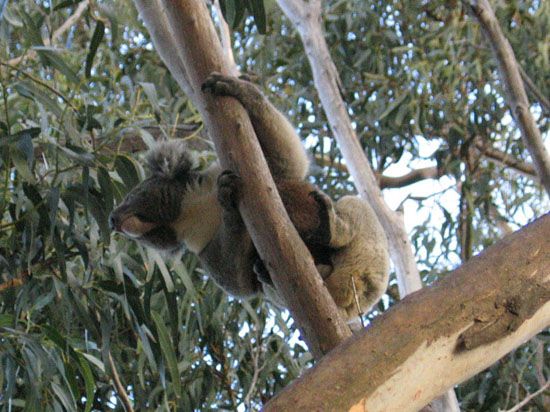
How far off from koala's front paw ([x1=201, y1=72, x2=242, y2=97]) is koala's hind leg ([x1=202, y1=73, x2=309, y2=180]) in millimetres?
70

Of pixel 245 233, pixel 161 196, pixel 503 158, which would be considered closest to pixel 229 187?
pixel 245 233

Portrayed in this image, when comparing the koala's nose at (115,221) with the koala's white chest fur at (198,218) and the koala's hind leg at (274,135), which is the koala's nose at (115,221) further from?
the koala's hind leg at (274,135)

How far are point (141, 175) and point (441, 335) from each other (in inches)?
53.6

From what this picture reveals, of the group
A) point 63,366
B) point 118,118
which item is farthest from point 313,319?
point 118,118

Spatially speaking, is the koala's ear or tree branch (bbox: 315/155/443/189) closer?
the koala's ear

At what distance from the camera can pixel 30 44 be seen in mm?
2193

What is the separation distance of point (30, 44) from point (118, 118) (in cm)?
57

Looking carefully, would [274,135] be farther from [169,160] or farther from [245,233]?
[169,160]

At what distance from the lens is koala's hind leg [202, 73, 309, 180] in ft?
6.32

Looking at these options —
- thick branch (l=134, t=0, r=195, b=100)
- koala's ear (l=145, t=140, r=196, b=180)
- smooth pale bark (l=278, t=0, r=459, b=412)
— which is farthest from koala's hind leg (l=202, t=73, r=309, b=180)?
smooth pale bark (l=278, t=0, r=459, b=412)

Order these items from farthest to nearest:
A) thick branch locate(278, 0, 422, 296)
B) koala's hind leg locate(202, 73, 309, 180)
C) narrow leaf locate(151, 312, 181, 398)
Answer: thick branch locate(278, 0, 422, 296) < narrow leaf locate(151, 312, 181, 398) < koala's hind leg locate(202, 73, 309, 180)

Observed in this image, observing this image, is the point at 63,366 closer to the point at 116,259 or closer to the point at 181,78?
the point at 116,259

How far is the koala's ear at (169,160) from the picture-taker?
7.77ft

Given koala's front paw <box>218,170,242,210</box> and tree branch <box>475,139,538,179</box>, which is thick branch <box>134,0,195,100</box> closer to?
koala's front paw <box>218,170,242,210</box>
